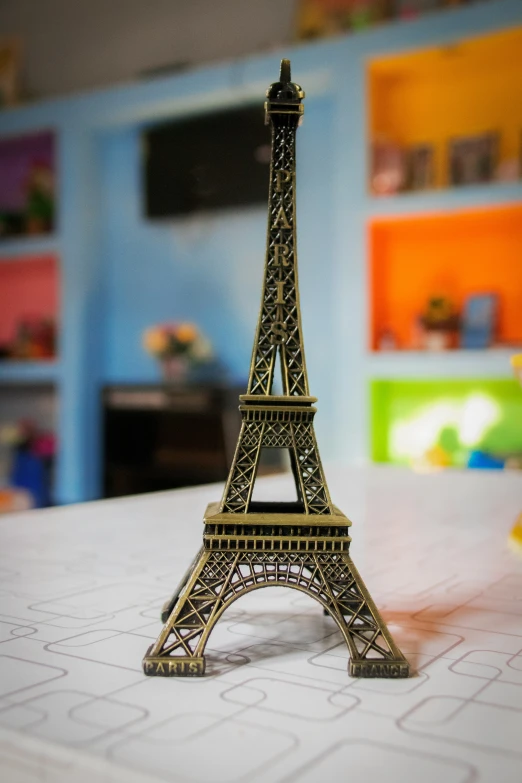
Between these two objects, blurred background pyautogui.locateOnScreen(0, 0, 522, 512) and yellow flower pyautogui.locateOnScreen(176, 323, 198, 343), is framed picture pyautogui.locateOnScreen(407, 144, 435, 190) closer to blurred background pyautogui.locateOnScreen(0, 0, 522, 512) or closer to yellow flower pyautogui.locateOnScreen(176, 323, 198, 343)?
blurred background pyautogui.locateOnScreen(0, 0, 522, 512)

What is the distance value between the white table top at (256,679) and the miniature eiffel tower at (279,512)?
44 mm

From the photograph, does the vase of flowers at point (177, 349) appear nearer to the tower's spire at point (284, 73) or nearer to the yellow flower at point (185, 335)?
the yellow flower at point (185, 335)

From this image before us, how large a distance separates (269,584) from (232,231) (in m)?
3.75

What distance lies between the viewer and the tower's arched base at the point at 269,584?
27.4 inches

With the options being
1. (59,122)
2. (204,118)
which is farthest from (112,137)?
(204,118)

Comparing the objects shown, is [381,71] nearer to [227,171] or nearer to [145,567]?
[227,171]

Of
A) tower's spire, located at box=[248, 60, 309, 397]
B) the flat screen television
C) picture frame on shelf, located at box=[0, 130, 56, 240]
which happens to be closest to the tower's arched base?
tower's spire, located at box=[248, 60, 309, 397]

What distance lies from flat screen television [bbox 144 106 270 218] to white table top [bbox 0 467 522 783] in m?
Result: 3.24

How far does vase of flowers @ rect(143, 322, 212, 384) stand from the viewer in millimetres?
Answer: 4191

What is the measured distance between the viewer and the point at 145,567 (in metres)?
1.10

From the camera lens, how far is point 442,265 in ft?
12.3

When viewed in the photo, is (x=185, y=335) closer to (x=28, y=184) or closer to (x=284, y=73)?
(x=28, y=184)

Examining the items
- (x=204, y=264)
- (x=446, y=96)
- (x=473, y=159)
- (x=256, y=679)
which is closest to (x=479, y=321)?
(x=473, y=159)

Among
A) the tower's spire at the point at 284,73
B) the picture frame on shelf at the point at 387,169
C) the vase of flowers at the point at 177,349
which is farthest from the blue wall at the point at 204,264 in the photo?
the tower's spire at the point at 284,73
